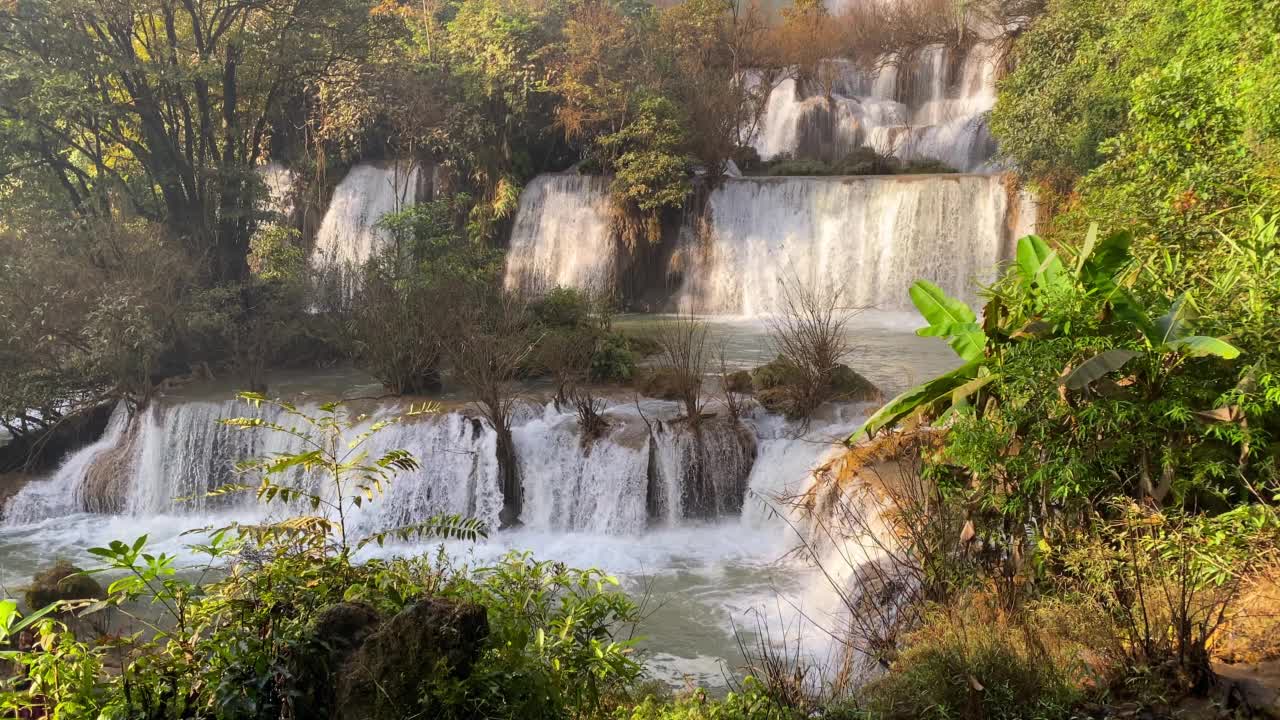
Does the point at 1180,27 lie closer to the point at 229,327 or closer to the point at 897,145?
the point at 897,145

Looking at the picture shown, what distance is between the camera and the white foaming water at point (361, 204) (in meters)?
24.1

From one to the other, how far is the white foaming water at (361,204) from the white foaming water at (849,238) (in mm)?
8806

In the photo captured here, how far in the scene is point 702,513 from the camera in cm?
1138

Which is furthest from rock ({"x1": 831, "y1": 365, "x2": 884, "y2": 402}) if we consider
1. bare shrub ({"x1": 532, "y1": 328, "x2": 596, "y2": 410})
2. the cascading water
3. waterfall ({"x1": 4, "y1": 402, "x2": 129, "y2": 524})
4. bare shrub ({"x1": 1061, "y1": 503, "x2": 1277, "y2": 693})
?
waterfall ({"x1": 4, "y1": 402, "x2": 129, "y2": 524})

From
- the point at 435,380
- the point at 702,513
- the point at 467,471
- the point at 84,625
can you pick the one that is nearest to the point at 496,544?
the point at 467,471

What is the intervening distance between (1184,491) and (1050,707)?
175 cm

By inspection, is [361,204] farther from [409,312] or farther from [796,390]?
[796,390]

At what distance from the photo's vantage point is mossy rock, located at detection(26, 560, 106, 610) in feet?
28.5

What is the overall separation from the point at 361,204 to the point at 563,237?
6412mm

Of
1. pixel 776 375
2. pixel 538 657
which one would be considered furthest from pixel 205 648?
pixel 776 375

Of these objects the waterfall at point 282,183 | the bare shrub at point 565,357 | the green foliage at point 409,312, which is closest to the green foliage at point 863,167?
the green foliage at point 409,312

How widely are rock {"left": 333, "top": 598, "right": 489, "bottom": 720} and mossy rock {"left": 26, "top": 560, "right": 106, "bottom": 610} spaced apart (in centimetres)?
694

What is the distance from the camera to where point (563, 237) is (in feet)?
74.8

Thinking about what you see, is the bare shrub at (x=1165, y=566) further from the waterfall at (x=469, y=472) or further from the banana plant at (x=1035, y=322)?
the waterfall at (x=469, y=472)
